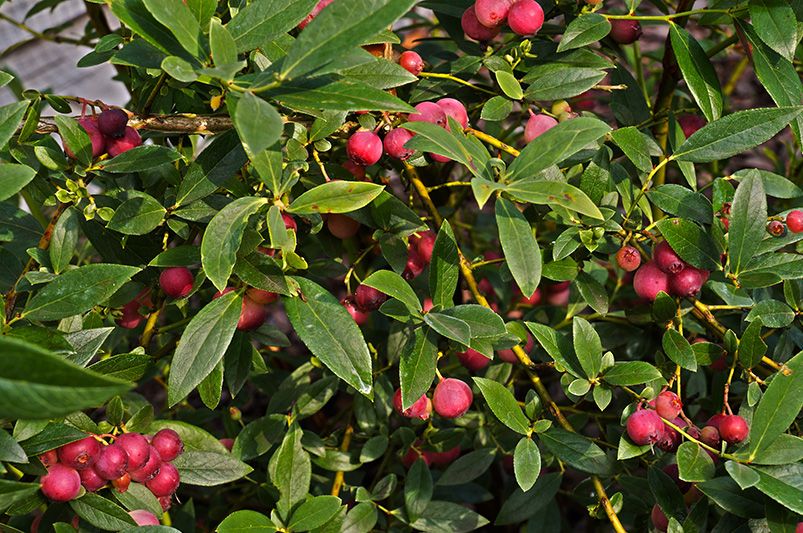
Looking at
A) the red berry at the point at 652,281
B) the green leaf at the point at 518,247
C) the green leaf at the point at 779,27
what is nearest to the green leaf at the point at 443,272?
the green leaf at the point at 518,247

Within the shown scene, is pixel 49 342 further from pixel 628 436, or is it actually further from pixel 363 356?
pixel 628 436

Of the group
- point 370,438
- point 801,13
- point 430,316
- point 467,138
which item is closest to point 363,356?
point 430,316

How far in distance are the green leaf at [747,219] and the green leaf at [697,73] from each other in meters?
0.13

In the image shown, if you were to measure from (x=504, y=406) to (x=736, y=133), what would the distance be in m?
0.39

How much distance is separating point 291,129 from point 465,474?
1.68 ft

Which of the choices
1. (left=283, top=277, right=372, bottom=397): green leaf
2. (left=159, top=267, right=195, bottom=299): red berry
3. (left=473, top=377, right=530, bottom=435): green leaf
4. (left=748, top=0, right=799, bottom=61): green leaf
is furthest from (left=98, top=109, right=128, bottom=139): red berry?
(left=748, top=0, right=799, bottom=61): green leaf

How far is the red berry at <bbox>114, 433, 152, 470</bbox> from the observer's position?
2.85 feet

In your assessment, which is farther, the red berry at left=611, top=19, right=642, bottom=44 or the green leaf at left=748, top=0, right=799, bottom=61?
the red berry at left=611, top=19, right=642, bottom=44

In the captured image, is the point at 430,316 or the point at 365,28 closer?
the point at 365,28

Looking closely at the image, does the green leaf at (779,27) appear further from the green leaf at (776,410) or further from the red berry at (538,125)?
the green leaf at (776,410)

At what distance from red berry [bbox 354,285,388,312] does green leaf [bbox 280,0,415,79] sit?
363 mm

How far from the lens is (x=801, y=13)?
3.32 feet

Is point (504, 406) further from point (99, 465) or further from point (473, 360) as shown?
point (99, 465)

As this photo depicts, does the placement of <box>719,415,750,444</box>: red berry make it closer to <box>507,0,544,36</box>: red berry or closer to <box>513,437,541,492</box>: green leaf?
<box>513,437,541,492</box>: green leaf
